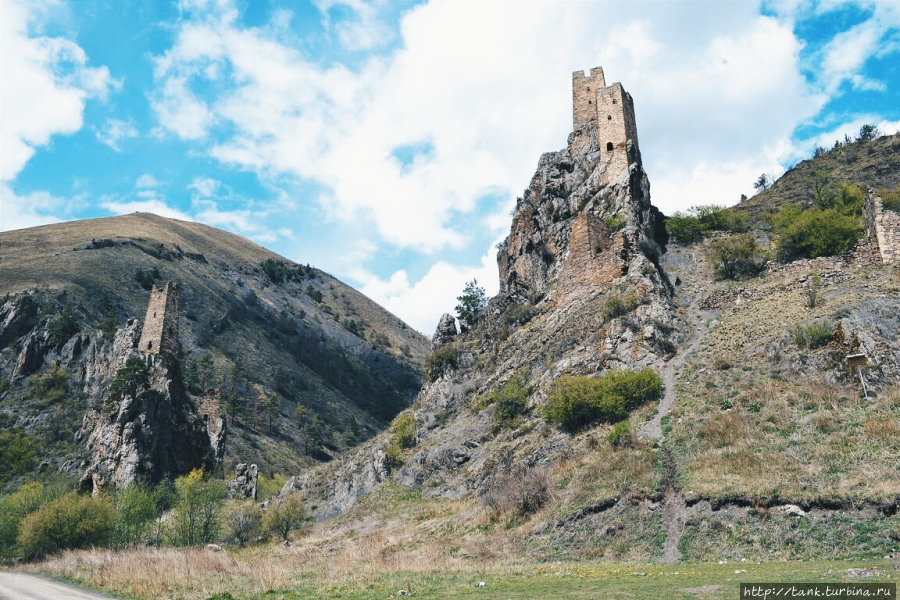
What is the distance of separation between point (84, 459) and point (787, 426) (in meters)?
58.3

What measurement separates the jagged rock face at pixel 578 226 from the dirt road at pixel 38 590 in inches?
1344

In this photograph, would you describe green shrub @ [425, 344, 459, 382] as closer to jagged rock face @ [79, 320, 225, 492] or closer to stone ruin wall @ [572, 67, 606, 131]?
stone ruin wall @ [572, 67, 606, 131]

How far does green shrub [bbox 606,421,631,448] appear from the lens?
27125mm

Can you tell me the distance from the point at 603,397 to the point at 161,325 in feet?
186

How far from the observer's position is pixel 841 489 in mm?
18219

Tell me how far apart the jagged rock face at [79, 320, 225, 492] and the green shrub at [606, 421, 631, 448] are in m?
43.0

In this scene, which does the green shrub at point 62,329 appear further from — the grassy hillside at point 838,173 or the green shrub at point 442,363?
the grassy hillside at point 838,173

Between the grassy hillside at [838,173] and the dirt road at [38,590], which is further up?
the grassy hillside at [838,173]

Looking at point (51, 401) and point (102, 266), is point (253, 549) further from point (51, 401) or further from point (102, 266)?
point (102, 266)

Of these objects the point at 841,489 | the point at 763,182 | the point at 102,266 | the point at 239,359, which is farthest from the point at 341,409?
the point at 841,489

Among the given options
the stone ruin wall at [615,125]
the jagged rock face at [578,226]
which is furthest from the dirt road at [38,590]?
the stone ruin wall at [615,125]

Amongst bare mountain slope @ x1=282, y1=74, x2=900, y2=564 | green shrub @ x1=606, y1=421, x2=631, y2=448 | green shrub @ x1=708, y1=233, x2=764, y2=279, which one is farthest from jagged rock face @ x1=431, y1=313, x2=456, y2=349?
green shrub @ x1=606, y1=421, x2=631, y2=448

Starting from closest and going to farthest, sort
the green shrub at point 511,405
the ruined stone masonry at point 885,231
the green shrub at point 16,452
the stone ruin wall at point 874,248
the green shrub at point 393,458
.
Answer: the ruined stone masonry at point 885,231, the stone ruin wall at point 874,248, the green shrub at point 511,405, the green shrub at point 393,458, the green shrub at point 16,452

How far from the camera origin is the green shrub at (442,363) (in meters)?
51.5
